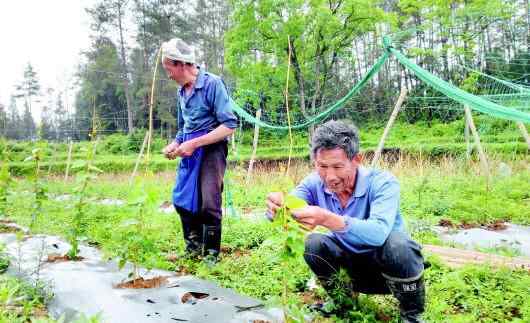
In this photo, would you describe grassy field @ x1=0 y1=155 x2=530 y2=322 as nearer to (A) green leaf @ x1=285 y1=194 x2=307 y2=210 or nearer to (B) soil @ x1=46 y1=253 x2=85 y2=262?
(A) green leaf @ x1=285 y1=194 x2=307 y2=210

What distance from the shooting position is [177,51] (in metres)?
2.91

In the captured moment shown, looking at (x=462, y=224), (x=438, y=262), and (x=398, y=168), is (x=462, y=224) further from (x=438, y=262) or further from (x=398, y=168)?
(x=398, y=168)

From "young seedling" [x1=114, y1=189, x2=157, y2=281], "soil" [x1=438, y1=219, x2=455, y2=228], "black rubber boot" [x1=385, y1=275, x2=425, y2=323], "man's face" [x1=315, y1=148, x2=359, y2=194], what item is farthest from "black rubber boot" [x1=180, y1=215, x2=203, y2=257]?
"soil" [x1=438, y1=219, x2=455, y2=228]

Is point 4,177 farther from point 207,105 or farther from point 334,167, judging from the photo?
point 334,167

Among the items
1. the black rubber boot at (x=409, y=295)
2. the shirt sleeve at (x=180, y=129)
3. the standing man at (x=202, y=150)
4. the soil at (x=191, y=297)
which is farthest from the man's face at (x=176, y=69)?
the black rubber boot at (x=409, y=295)

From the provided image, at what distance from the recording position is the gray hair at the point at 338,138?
186 cm

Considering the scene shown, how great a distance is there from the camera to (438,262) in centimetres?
285

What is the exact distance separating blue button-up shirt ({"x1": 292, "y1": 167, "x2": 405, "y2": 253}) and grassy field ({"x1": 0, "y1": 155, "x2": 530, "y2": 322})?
201mm

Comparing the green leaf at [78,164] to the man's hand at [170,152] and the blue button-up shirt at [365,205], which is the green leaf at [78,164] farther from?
the blue button-up shirt at [365,205]

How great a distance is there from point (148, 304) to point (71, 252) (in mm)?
1211

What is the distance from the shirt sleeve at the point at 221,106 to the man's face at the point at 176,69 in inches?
9.0

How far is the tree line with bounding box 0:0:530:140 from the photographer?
12.7 m

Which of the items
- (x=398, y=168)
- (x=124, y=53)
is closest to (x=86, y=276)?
(x=398, y=168)

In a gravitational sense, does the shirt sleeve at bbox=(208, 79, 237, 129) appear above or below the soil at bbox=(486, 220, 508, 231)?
above
